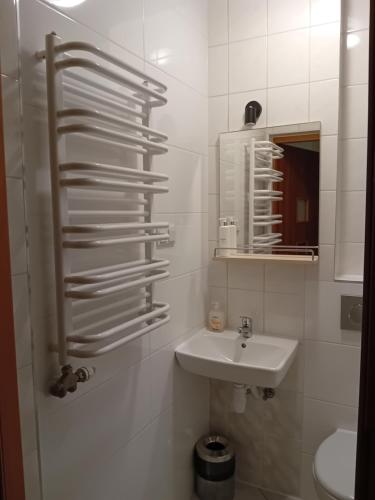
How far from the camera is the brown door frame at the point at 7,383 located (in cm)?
93

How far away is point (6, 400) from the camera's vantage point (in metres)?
0.95

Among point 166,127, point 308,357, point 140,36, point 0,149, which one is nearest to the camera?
point 0,149

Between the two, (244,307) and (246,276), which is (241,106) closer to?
(246,276)

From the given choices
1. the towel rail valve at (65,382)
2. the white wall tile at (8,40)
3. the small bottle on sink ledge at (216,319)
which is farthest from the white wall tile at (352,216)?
the white wall tile at (8,40)

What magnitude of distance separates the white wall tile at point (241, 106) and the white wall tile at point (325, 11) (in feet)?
1.27

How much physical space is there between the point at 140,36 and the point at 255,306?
140 cm

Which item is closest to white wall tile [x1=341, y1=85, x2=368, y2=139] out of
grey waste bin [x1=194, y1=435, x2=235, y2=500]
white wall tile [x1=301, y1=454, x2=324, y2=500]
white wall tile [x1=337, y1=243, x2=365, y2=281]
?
white wall tile [x1=337, y1=243, x2=365, y2=281]

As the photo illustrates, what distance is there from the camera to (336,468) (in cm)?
157

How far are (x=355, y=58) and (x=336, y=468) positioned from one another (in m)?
1.81

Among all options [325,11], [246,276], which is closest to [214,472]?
[246,276]

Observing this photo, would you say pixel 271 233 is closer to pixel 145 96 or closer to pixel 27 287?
pixel 145 96

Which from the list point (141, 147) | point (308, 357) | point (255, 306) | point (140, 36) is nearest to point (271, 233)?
point (255, 306)

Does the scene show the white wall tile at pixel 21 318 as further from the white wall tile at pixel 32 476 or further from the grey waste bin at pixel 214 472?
the grey waste bin at pixel 214 472

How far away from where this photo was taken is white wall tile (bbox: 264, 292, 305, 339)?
199cm
